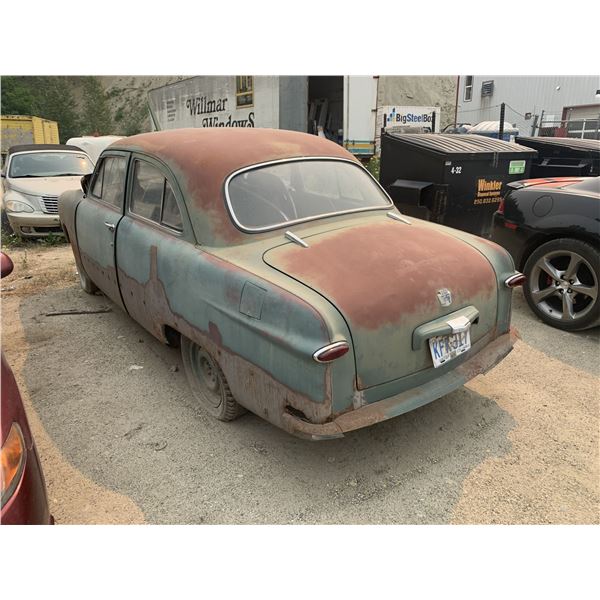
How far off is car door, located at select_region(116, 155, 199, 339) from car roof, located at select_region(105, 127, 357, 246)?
9 cm

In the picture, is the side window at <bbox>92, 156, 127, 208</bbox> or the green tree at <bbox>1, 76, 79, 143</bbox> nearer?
the side window at <bbox>92, 156, 127, 208</bbox>

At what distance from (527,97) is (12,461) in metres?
31.4

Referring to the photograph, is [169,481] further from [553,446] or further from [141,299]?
[553,446]

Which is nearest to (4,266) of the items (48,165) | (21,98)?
(48,165)

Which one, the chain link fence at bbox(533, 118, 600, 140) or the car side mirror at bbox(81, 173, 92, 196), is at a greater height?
the chain link fence at bbox(533, 118, 600, 140)

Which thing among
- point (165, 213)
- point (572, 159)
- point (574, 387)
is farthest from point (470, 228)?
point (165, 213)

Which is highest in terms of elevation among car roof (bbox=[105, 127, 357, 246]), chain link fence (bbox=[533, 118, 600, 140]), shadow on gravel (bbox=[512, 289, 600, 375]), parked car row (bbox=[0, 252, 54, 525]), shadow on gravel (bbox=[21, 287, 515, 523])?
chain link fence (bbox=[533, 118, 600, 140])

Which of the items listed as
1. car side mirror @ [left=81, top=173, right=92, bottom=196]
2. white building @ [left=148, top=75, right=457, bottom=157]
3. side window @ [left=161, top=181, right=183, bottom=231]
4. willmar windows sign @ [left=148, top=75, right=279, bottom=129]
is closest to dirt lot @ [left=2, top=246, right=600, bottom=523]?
side window @ [left=161, top=181, right=183, bottom=231]

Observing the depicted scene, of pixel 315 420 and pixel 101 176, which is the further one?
pixel 101 176

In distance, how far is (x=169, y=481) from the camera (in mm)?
2732

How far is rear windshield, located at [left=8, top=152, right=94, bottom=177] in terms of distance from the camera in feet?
29.0

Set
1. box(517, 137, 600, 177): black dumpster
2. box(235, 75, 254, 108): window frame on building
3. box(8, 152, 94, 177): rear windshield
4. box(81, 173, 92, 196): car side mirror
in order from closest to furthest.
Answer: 1. box(81, 173, 92, 196): car side mirror
2. box(517, 137, 600, 177): black dumpster
3. box(8, 152, 94, 177): rear windshield
4. box(235, 75, 254, 108): window frame on building

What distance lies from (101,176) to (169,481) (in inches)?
119

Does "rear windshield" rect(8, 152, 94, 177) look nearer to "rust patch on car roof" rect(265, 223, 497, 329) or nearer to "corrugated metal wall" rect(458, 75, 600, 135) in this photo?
"rust patch on car roof" rect(265, 223, 497, 329)
